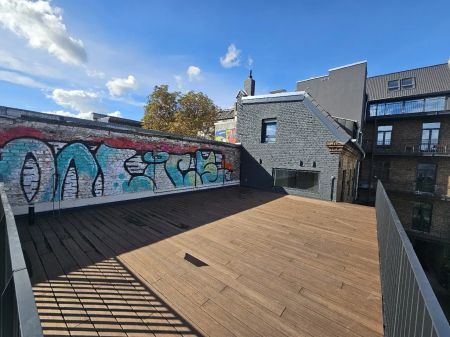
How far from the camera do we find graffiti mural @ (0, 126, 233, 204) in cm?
531

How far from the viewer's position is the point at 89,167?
6586 millimetres

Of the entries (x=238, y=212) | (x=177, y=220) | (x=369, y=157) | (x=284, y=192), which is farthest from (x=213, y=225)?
(x=369, y=157)

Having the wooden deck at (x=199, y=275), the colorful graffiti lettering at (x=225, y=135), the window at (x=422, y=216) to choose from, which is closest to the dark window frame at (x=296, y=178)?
the wooden deck at (x=199, y=275)

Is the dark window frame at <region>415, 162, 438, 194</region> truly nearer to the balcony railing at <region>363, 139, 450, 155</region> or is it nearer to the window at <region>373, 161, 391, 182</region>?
the balcony railing at <region>363, 139, 450, 155</region>

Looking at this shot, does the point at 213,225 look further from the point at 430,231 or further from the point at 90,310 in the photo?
the point at 430,231

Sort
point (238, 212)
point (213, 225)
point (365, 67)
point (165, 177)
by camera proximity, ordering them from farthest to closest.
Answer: point (365, 67) < point (165, 177) < point (238, 212) < point (213, 225)

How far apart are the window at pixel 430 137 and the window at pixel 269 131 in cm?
1542

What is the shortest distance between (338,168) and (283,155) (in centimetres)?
274

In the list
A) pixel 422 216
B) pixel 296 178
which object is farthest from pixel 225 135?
pixel 422 216

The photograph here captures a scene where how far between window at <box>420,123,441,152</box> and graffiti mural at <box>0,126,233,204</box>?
20165mm

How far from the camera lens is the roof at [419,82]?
59.6 feet

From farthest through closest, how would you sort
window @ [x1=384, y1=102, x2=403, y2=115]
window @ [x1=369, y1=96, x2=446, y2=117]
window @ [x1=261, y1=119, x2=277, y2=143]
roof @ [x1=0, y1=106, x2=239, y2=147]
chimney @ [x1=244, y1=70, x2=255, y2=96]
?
1. window @ [x1=384, y1=102, x2=403, y2=115]
2. chimney @ [x1=244, y1=70, x2=255, y2=96]
3. window @ [x1=369, y1=96, x2=446, y2=117]
4. window @ [x1=261, y1=119, x2=277, y2=143]
5. roof @ [x1=0, y1=106, x2=239, y2=147]

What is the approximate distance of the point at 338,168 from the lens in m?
9.75

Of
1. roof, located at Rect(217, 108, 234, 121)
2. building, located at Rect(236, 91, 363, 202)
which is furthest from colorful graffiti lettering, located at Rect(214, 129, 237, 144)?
building, located at Rect(236, 91, 363, 202)
